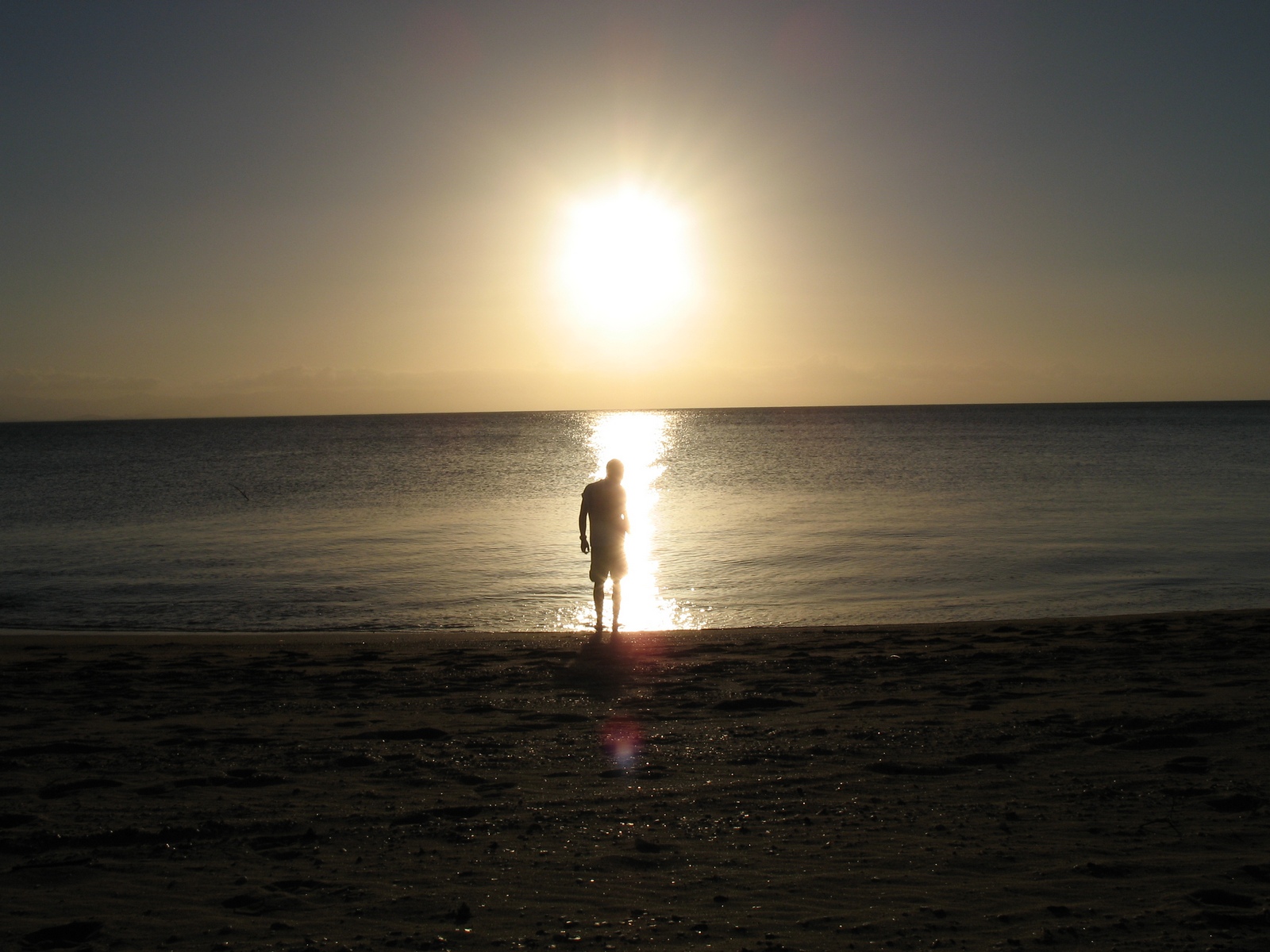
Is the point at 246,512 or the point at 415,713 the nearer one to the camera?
the point at 415,713

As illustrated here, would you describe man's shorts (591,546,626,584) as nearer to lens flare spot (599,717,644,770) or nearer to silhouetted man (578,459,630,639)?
silhouetted man (578,459,630,639)

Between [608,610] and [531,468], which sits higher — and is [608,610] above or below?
below

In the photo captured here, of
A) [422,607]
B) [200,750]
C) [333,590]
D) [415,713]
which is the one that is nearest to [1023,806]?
[415,713]

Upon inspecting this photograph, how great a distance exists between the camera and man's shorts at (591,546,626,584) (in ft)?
35.7

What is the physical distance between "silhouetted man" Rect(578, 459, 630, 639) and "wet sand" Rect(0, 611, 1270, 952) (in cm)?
212

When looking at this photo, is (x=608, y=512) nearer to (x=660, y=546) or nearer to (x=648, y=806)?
(x=648, y=806)

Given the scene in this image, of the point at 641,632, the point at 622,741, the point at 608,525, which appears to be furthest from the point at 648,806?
the point at 641,632

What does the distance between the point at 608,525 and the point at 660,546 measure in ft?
32.2

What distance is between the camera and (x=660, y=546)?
2052cm

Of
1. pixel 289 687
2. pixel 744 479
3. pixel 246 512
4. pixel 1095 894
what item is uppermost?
pixel 744 479

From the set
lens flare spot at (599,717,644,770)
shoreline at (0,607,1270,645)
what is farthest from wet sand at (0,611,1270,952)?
shoreline at (0,607,1270,645)

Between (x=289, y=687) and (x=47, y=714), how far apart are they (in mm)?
1836

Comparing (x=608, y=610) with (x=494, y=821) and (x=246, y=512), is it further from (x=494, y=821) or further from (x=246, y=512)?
(x=246, y=512)

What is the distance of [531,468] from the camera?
51781mm
